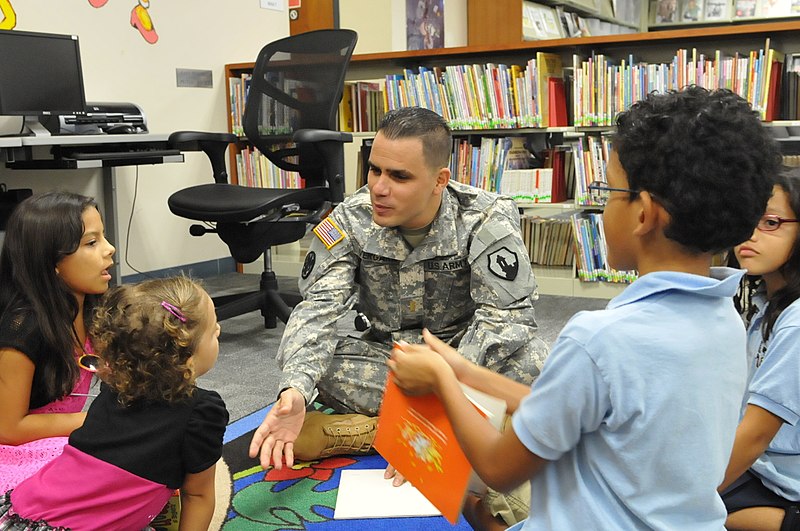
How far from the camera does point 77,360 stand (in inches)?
63.8

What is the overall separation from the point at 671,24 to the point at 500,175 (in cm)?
490

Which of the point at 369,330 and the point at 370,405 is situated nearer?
the point at 370,405

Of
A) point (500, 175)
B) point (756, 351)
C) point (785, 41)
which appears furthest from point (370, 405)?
point (785, 41)

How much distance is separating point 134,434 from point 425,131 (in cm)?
98

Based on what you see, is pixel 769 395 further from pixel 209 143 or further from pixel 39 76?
pixel 39 76

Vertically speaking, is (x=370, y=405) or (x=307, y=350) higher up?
(x=307, y=350)

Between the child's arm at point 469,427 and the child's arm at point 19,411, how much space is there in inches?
33.2

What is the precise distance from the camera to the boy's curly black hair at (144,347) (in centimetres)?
128

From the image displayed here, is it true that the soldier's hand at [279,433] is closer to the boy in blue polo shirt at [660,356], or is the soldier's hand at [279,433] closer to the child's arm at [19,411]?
the child's arm at [19,411]

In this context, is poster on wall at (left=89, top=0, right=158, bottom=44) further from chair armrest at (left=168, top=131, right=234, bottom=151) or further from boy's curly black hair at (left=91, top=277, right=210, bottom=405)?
boy's curly black hair at (left=91, top=277, right=210, bottom=405)

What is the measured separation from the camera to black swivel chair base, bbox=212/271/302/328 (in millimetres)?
3232

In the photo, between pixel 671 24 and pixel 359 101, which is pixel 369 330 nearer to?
pixel 359 101

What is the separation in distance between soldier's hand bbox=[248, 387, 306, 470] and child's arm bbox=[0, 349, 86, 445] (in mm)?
429

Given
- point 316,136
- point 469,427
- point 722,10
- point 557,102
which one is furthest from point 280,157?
point 722,10
